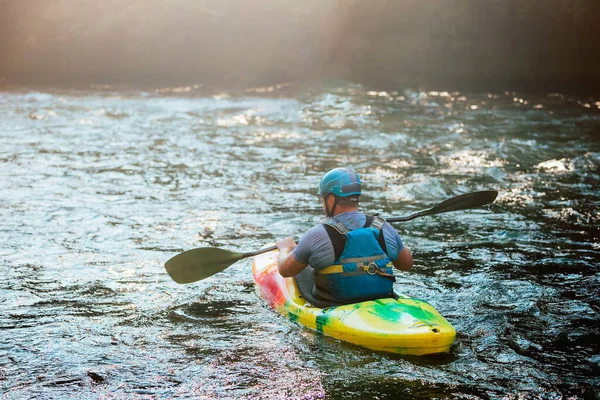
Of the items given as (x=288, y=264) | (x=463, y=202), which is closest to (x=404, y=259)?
(x=288, y=264)

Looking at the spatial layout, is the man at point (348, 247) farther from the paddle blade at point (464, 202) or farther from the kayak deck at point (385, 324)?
the paddle blade at point (464, 202)

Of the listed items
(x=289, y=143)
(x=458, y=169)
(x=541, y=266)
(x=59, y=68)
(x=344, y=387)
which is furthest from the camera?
(x=59, y=68)

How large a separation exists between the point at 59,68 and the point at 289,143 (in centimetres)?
931

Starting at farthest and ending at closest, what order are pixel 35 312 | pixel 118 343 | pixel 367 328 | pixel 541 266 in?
pixel 541 266 → pixel 35 312 → pixel 118 343 → pixel 367 328

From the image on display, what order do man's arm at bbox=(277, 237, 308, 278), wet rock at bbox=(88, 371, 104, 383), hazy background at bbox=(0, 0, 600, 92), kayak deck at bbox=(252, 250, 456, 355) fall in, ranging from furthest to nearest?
hazy background at bbox=(0, 0, 600, 92) < man's arm at bbox=(277, 237, 308, 278) < kayak deck at bbox=(252, 250, 456, 355) < wet rock at bbox=(88, 371, 104, 383)

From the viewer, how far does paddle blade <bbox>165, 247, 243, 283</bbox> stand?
5098mm

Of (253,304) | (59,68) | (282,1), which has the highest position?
(282,1)

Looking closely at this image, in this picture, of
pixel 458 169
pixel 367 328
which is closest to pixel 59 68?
pixel 458 169

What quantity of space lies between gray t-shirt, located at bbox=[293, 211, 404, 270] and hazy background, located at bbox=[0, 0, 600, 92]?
1284cm

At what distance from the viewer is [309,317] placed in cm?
453

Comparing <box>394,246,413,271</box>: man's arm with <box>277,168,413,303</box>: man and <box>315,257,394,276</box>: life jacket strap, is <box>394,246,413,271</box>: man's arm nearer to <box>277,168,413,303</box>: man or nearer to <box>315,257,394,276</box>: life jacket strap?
<box>277,168,413,303</box>: man

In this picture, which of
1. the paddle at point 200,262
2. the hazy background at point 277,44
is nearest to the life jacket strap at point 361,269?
the paddle at point 200,262

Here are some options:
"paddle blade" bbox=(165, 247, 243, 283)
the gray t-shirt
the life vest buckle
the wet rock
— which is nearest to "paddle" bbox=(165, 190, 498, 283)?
"paddle blade" bbox=(165, 247, 243, 283)

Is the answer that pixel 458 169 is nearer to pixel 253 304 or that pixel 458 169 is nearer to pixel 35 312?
pixel 253 304
